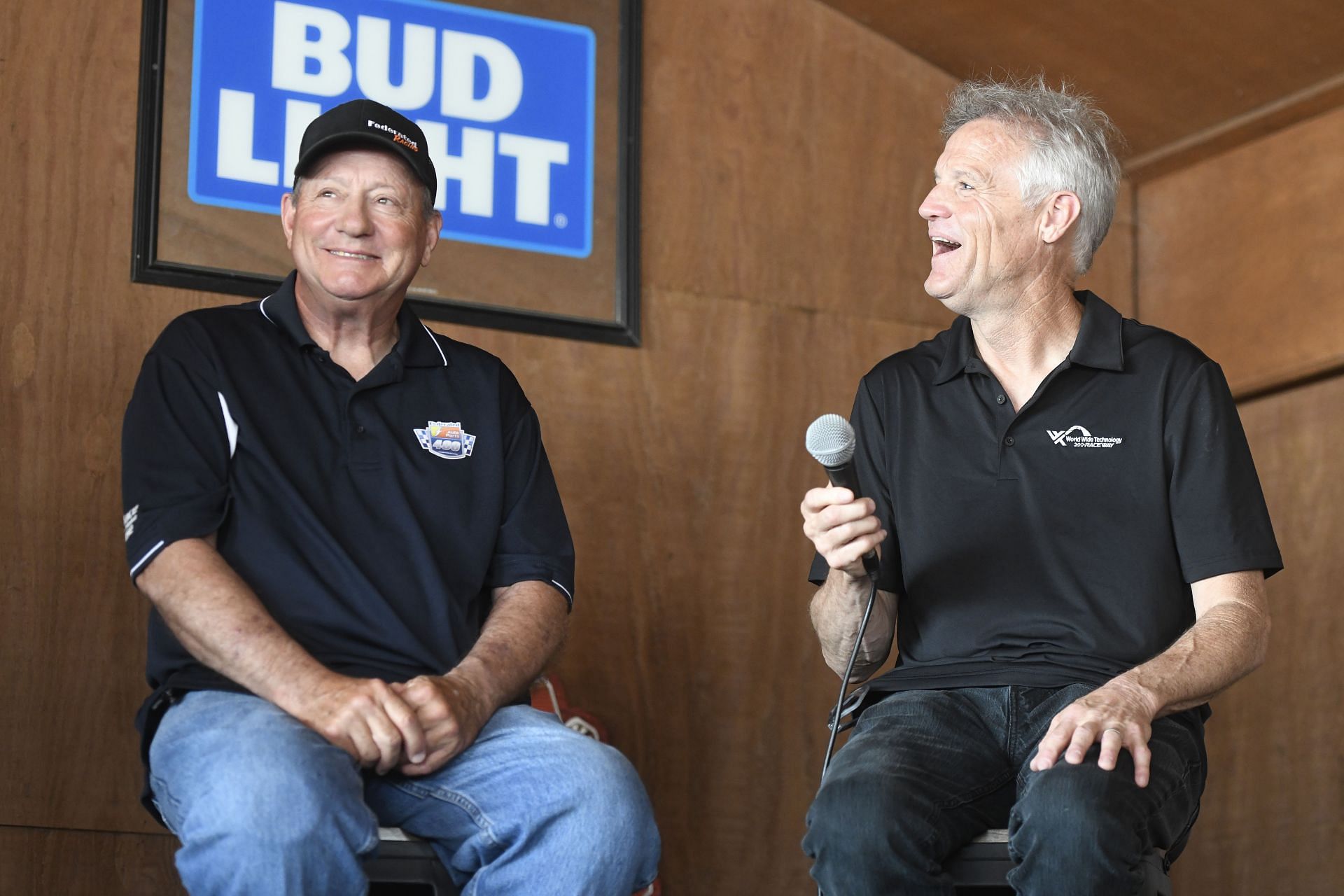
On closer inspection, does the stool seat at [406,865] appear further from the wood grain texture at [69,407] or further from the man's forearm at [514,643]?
the wood grain texture at [69,407]

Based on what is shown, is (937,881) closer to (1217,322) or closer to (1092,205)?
(1092,205)

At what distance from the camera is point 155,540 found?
2.06 metres

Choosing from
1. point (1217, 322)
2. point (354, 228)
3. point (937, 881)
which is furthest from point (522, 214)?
point (937, 881)

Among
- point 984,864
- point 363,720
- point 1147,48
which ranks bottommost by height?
point 984,864

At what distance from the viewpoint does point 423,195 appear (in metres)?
2.44

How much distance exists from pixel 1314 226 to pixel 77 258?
266 centimetres

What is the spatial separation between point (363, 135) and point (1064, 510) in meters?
1.15

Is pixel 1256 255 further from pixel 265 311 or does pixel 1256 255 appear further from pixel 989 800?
pixel 265 311

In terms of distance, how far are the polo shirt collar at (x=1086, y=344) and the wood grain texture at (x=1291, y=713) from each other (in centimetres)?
136

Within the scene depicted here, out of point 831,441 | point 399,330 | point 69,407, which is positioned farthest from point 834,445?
point 69,407

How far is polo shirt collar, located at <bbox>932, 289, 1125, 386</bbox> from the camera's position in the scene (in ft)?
7.79

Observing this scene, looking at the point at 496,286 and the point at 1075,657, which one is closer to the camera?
the point at 1075,657

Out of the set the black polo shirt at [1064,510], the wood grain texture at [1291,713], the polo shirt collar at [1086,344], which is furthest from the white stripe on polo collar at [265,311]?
the wood grain texture at [1291,713]

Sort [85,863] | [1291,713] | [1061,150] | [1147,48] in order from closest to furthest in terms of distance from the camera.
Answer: [1061,150] < [85,863] < [1291,713] < [1147,48]
